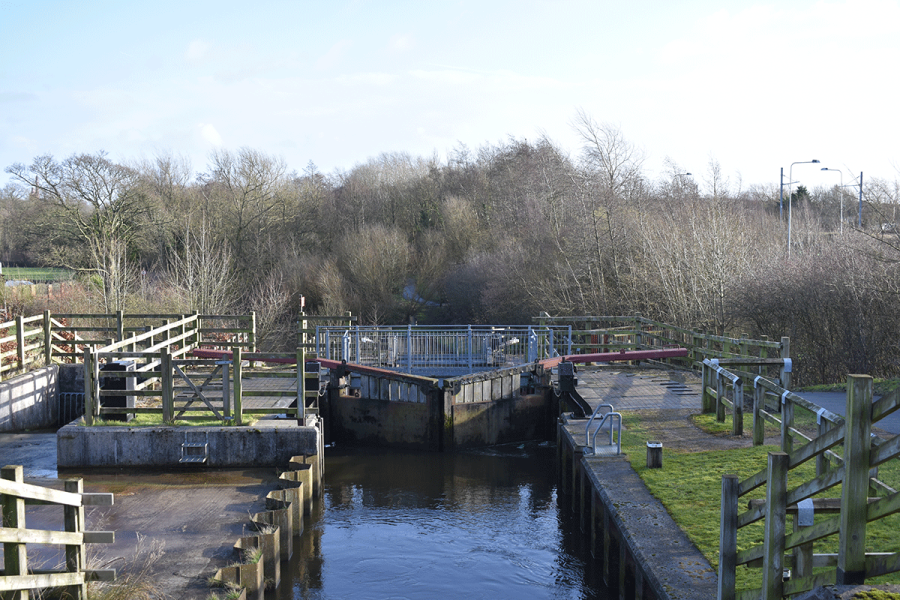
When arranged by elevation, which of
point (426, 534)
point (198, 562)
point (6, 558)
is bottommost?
point (426, 534)

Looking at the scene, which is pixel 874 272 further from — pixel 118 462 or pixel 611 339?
pixel 118 462

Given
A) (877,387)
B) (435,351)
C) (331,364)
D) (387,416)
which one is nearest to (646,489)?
(387,416)

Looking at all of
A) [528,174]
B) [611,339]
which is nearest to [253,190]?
[528,174]

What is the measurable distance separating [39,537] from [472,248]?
128 feet

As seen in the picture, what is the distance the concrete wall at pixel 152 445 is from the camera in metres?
13.0

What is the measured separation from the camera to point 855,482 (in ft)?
13.9

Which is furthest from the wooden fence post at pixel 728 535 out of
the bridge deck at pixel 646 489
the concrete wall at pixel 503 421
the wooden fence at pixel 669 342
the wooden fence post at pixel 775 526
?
the concrete wall at pixel 503 421

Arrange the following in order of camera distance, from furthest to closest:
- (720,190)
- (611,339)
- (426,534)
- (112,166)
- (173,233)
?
(173,233) < (112,166) < (720,190) < (611,339) < (426,534)

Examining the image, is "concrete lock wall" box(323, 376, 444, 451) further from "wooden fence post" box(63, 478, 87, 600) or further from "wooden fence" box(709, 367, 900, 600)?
"wooden fence" box(709, 367, 900, 600)

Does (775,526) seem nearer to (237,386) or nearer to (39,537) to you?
(39,537)

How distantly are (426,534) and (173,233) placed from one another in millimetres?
32229

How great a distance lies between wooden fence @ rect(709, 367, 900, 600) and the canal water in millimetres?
5500

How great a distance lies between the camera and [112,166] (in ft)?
121

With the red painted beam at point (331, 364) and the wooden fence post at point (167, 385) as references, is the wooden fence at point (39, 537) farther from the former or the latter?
the red painted beam at point (331, 364)
